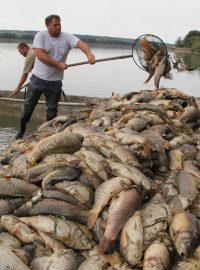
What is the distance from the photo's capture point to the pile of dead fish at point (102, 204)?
379cm

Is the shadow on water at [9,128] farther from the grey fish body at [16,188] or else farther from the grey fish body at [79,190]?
the grey fish body at [79,190]

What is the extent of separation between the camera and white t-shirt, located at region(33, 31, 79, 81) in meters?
8.75

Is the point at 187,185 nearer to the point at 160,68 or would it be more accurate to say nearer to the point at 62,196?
the point at 62,196

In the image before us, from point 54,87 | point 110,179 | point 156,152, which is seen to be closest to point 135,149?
point 156,152

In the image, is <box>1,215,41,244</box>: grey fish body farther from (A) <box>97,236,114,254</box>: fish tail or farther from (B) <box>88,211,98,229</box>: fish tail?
(A) <box>97,236,114,254</box>: fish tail

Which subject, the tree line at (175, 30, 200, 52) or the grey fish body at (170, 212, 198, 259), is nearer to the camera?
the grey fish body at (170, 212, 198, 259)

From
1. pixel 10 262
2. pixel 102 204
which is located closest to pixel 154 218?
pixel 102 204

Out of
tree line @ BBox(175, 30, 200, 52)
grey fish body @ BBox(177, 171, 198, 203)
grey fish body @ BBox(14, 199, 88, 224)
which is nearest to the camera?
grey fish body @ BBox(14, 199, 88, 224)

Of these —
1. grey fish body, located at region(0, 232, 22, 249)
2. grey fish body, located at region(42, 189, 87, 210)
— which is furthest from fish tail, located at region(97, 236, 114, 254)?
grey fish body, located at region(0, 232, 22, 249)

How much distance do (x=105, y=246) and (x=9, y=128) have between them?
1001 centimetres

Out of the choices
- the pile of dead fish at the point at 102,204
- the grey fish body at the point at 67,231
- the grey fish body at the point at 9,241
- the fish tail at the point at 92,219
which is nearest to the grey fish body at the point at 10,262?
the pile of dead fish at the point at 102,204

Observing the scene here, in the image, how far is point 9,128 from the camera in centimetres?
1344

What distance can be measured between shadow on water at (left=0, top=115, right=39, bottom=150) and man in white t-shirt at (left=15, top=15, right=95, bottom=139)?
6.97 ft

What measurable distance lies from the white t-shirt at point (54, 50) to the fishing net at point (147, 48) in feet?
7.31
